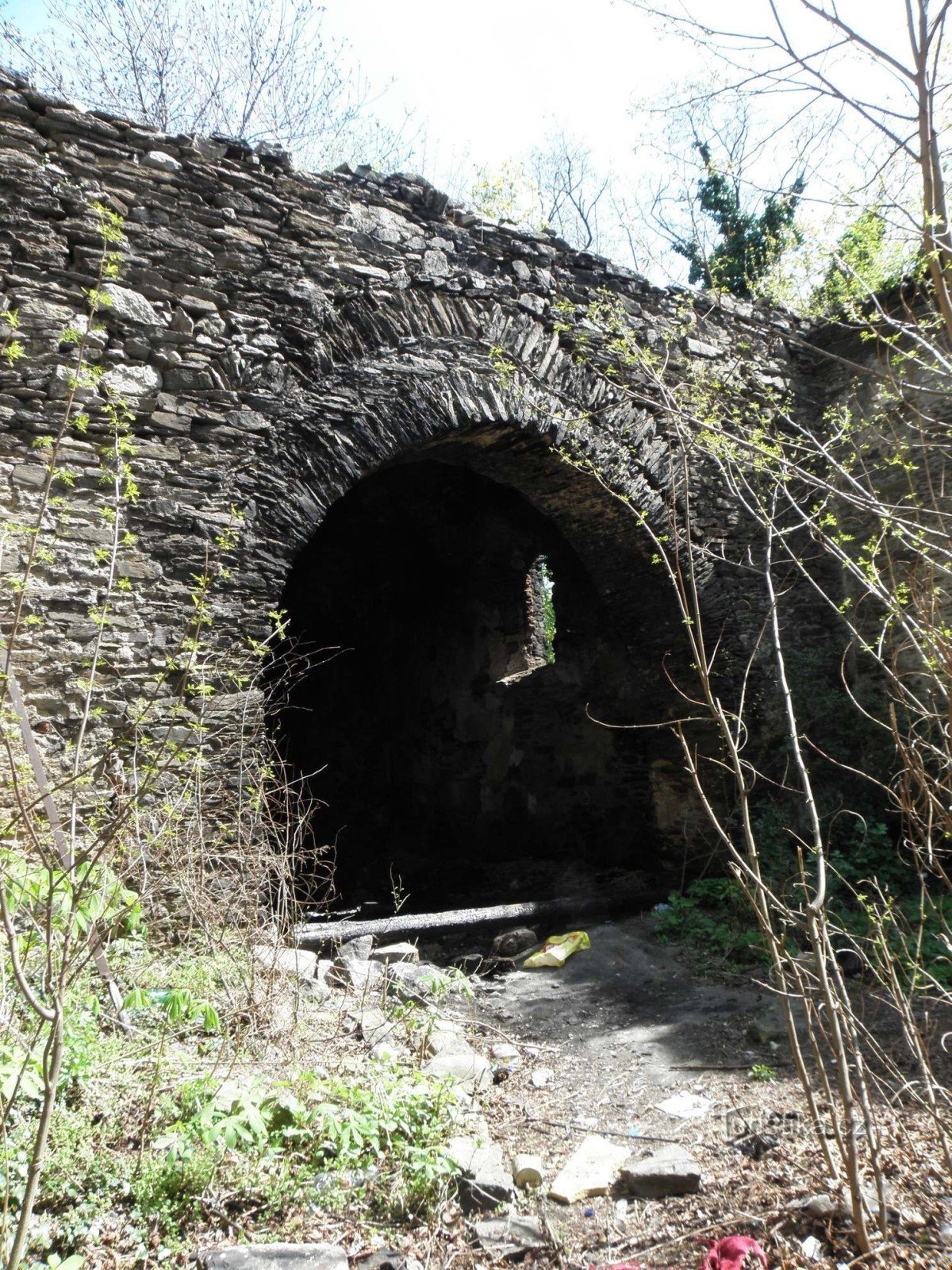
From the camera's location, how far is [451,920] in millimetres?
5227

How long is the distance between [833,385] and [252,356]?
4.63 m

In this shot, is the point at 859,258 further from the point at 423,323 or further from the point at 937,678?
the point at 937,678

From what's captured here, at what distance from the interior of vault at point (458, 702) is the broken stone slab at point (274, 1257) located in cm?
494

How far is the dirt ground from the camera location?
83.7 inches

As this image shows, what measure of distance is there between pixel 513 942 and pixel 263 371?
3.47 meters

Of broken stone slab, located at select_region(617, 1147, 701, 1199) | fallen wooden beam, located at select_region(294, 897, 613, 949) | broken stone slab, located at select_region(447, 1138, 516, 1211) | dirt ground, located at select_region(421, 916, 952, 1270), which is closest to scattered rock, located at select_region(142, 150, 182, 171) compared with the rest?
fallen wooden beam, located at select_region(294, 897, 613, 949)

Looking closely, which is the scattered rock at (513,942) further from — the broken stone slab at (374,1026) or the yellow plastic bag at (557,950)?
the broken stone slab at (374,1026)

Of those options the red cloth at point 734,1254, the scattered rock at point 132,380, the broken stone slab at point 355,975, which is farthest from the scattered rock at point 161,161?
the red cloth at point 734,1254

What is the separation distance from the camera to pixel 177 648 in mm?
3979

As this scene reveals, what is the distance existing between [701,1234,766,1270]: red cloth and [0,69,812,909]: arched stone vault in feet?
8.85

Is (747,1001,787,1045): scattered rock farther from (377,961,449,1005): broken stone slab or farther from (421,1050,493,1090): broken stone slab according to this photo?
(377,961,449,1005): broken stone slab

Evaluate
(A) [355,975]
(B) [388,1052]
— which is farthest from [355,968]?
(B) [388,1052]

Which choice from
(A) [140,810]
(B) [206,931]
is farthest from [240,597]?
(B) [206,931]

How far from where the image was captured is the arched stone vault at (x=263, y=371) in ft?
12.6
